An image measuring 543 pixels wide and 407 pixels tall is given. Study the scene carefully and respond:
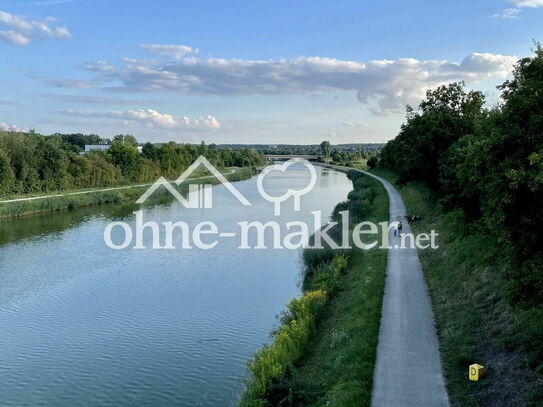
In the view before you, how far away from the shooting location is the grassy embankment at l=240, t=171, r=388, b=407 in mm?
10195

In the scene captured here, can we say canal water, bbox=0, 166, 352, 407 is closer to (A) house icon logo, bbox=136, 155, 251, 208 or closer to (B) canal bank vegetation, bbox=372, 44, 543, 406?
(B) canal bank vegetation, bbox=372, 44, 543, 406

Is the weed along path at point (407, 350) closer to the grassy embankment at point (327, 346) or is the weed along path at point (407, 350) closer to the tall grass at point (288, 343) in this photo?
the grassy embankment at point (327, 346)

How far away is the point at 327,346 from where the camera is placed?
43.1 ft

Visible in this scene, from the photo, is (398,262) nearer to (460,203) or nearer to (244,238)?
(460,203)

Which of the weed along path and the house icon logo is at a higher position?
the house icon logo

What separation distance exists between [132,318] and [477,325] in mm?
11180

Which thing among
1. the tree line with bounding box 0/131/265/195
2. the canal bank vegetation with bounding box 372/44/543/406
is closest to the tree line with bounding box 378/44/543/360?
the canal bank vegetation with bounding box 372/44/543/406

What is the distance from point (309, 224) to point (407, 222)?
780cm

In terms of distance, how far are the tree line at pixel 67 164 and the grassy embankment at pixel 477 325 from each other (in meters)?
42.6

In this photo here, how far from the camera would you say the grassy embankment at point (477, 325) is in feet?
30.2

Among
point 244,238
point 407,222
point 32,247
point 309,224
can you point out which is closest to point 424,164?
point 407,222

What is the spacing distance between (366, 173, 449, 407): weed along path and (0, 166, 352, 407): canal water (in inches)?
152

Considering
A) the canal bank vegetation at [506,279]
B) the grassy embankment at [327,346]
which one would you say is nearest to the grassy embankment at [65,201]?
the grassy embankment at [327,346]

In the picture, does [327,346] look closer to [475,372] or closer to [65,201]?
[475,372]
